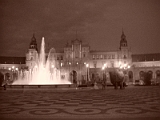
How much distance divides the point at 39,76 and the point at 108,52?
6088 centimetres

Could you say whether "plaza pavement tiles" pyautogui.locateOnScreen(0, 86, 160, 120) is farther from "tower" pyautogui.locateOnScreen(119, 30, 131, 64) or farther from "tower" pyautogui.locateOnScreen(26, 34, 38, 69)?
"tower" pyautogui.locateOnScreen(26, 34, 38, 69)

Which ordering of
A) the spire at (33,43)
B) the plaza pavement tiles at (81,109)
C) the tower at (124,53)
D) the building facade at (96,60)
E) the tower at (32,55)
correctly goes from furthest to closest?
the spire at (33,43) < the tower at (32,55) < the tower at (124,53) < the building facade at (96,60) < the plaza pavement tiles at (81,109)

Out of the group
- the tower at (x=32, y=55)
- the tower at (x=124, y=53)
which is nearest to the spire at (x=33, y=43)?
the tower at (x=32, y=55)

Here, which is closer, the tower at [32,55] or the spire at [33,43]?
the tower at [32,55]

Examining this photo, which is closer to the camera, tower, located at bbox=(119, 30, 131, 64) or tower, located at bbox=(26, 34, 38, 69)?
tower, located at bbox=(119, 30, 131, 64)

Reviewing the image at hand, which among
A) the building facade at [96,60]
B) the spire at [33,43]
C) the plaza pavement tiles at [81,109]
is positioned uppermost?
the spire at [33,43]

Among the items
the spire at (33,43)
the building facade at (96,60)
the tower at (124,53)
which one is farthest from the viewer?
the spire at (33,43)

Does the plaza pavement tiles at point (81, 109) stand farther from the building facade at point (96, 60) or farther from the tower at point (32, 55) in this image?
the tower at point (32, 55)

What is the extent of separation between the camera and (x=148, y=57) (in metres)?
89.1

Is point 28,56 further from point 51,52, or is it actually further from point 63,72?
point 63,72

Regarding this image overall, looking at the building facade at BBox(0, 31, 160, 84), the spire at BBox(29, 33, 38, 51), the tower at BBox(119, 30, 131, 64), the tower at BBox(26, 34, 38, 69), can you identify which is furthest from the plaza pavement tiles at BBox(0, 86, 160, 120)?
the spire at BBox(29, 33, 38, 51)

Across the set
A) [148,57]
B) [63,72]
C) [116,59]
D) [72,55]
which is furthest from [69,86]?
[148,57]

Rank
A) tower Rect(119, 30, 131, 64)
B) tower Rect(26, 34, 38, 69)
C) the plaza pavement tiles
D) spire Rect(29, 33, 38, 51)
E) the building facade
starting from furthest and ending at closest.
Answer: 1. spire Rect(29, 33, 38, 51)
2. tower Rect(26, 34, 38, 69)
3. tower Rect(119, 30, 131, 64)
4. the building facade
5. the plaza pavement tiles

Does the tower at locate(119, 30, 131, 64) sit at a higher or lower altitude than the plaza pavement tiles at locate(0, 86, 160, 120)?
higher
